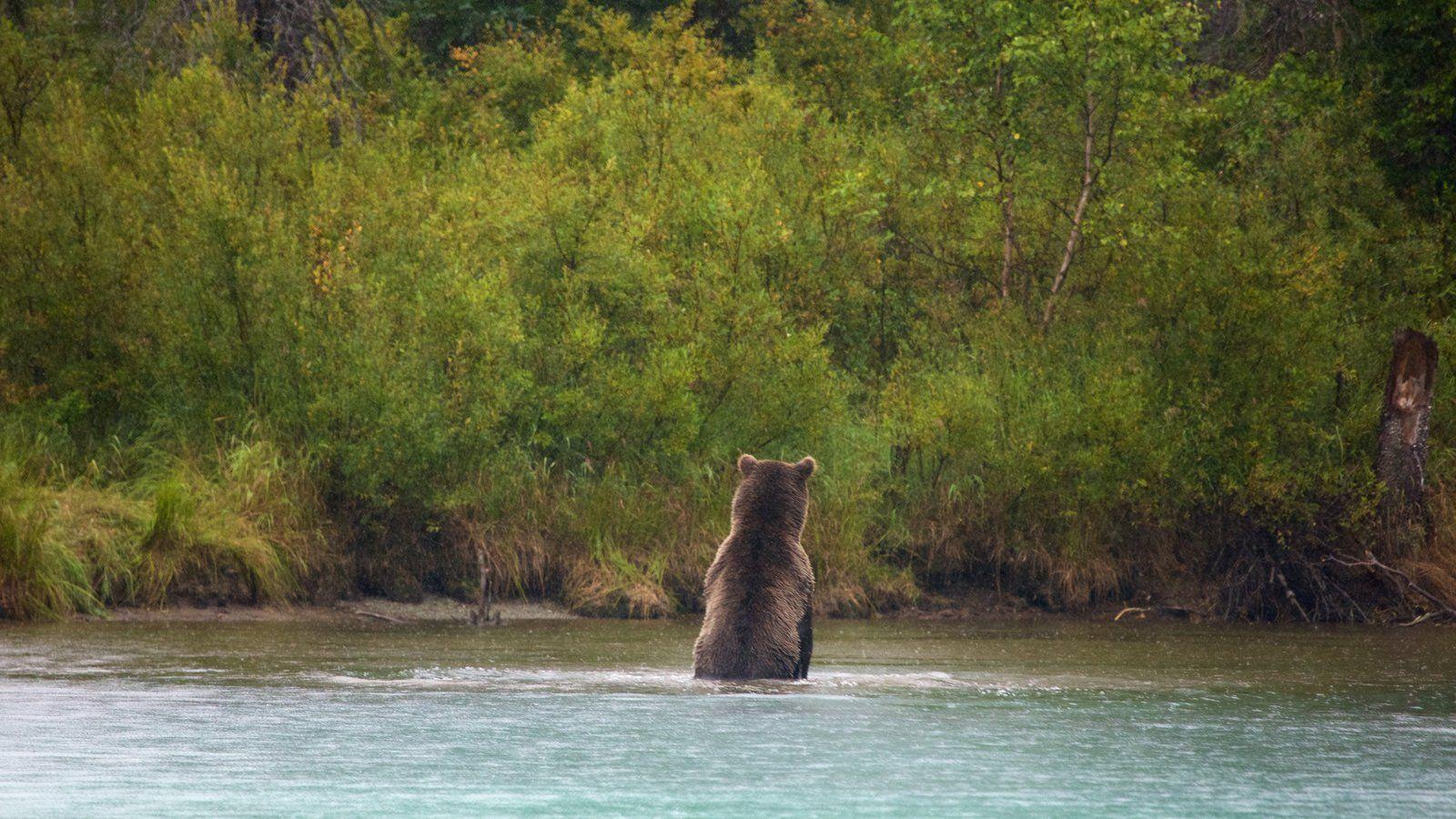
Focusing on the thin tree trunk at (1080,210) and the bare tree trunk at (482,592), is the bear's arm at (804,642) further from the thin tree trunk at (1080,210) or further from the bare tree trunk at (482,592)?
the thin tree trunk at (1080,210)

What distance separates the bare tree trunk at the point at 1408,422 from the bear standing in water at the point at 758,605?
37.8 ft

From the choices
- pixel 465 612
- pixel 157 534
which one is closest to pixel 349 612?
pixel 465 612

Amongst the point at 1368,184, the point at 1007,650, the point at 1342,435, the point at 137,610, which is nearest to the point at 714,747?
the point at 1007,650

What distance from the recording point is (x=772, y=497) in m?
14.7

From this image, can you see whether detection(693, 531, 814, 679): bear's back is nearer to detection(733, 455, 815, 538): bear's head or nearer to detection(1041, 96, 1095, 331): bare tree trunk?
detection(733, 455, 815, 538): bear's head

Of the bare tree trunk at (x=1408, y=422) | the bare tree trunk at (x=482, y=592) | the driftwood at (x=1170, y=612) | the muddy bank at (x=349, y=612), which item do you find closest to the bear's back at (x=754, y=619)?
the bare tree trunk at (x=482, y=592)

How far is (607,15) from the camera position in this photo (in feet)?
118

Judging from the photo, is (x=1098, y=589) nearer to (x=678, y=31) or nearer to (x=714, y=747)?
(x=714, y=747)

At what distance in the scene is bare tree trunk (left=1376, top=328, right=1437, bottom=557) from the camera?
23547mm

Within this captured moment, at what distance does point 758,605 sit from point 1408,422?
41.0 ft

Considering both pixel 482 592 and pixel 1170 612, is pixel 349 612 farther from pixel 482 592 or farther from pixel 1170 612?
pixel 1170 612

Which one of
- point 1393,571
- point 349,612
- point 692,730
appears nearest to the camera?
point 692,730

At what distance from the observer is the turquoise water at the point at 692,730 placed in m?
9.48

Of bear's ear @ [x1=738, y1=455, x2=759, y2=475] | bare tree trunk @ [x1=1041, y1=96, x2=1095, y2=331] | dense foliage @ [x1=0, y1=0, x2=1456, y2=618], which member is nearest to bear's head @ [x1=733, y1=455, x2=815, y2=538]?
bear's ear @ [x1=738, y1=455, x2=759, y2=475]
